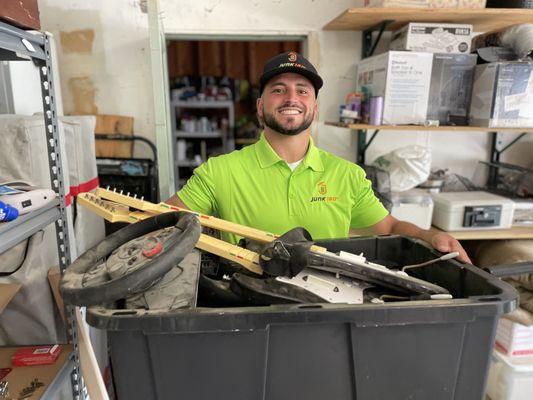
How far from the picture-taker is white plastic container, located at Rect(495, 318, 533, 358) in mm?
1794

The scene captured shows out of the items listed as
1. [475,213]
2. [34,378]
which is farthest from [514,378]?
[34,378]

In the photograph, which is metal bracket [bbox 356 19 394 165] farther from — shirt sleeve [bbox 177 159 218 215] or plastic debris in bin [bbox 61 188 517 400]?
plastic debris in bin [bbox 61 188 517 400]

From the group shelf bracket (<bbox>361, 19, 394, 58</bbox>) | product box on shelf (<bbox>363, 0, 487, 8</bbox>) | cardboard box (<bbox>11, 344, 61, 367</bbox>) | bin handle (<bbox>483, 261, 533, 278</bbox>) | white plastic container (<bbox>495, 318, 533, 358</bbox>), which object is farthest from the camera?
shelf bracket (<bbox>361, 19, 394, 58</bbox>)

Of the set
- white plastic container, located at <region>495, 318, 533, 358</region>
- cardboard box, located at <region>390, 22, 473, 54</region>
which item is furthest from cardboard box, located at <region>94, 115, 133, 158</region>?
white plastic container, located at <region>495, 318, 533, 358</region>

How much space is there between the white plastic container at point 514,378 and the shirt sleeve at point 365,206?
38.5 inches

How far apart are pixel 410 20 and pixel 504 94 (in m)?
0.61

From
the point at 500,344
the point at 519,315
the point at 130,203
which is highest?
the point at 130,203

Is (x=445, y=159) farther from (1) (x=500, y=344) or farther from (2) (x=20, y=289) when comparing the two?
(2) (x=20, y=289)

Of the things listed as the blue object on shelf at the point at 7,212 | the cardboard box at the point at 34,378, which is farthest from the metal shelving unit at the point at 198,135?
the blue object on shelf at the point at 7,212

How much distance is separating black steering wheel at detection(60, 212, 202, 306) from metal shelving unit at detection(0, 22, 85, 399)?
7.3 inches

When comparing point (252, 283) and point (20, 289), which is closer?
point (252, 283)

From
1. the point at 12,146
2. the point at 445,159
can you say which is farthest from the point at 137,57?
the point at 445,159

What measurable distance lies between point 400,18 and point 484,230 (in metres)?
1.19

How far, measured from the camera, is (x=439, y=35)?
2086mm
